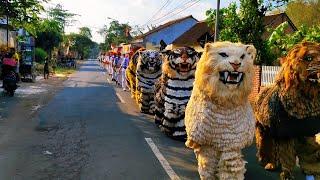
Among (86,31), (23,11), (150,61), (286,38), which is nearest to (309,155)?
(150,61)

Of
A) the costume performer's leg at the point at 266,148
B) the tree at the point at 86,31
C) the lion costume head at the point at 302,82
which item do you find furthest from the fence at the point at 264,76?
the tree at the point at 86,31

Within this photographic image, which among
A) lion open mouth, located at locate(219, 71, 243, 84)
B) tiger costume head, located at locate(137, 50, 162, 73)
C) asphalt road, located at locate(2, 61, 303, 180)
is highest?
lion open mouth, located at locate(219, 71, 243, 84)

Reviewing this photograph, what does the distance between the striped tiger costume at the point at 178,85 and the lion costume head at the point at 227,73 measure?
11.8ft

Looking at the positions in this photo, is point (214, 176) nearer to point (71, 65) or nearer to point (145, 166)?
point (145, 166)

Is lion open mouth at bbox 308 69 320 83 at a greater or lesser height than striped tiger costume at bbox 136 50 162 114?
greater

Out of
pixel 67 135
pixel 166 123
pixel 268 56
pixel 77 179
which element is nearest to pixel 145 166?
pixel 77 179

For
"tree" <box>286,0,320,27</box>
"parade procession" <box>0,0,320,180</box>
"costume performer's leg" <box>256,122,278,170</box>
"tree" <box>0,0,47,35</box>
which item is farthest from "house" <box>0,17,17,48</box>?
"costume performer's leg" <box>256,122,278,170</box>

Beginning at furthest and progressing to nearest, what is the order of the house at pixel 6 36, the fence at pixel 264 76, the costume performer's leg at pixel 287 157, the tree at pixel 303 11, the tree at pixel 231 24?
the tree at pixel 303 11
the house at pixel 6 36
the tree at pixel 231 24
the fence at pixel 264 76
the costume performer's leg at pixel 287 157

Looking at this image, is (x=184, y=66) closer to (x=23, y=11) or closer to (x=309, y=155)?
(x=309, y=155)

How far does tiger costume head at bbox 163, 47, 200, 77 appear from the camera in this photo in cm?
1027

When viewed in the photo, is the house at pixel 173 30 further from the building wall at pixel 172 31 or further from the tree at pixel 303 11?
the tree at pixel 303 11

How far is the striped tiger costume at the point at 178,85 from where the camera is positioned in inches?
406

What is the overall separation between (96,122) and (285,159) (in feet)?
21.7

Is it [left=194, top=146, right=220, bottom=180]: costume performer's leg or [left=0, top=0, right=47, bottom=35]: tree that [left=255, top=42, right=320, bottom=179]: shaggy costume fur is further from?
[left=0, top=0, right=47, bottom=35]: tree
